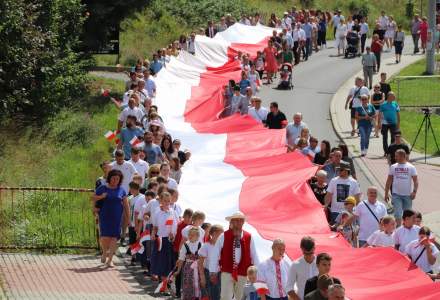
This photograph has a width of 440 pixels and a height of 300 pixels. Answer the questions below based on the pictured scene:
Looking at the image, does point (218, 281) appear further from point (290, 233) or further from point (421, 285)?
point (421, 285)

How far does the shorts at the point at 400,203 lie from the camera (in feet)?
68.2

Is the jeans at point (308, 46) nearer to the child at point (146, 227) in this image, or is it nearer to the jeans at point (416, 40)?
the jeans at point (416, 40)

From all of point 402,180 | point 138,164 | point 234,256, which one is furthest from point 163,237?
point 402,180

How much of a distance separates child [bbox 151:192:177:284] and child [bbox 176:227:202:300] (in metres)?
1.06

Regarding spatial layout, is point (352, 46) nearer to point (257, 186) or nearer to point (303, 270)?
point (257, 186)

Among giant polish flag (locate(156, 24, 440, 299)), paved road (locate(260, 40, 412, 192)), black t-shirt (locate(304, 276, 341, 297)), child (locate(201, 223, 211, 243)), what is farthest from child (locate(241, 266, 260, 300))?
paved road (locate(260, 40, 412, 192))

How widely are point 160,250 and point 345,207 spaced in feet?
9.66

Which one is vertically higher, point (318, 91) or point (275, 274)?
point (275, 274)

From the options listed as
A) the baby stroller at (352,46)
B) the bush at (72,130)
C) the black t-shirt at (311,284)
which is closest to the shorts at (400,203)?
the black t-shirt at (311,284)

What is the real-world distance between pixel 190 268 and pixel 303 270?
303 centimetres

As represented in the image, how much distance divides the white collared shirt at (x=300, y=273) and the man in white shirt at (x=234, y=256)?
1.52m

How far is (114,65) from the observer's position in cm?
4484

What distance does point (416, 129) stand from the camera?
32062 mm

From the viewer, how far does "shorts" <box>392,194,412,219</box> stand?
20781mm
